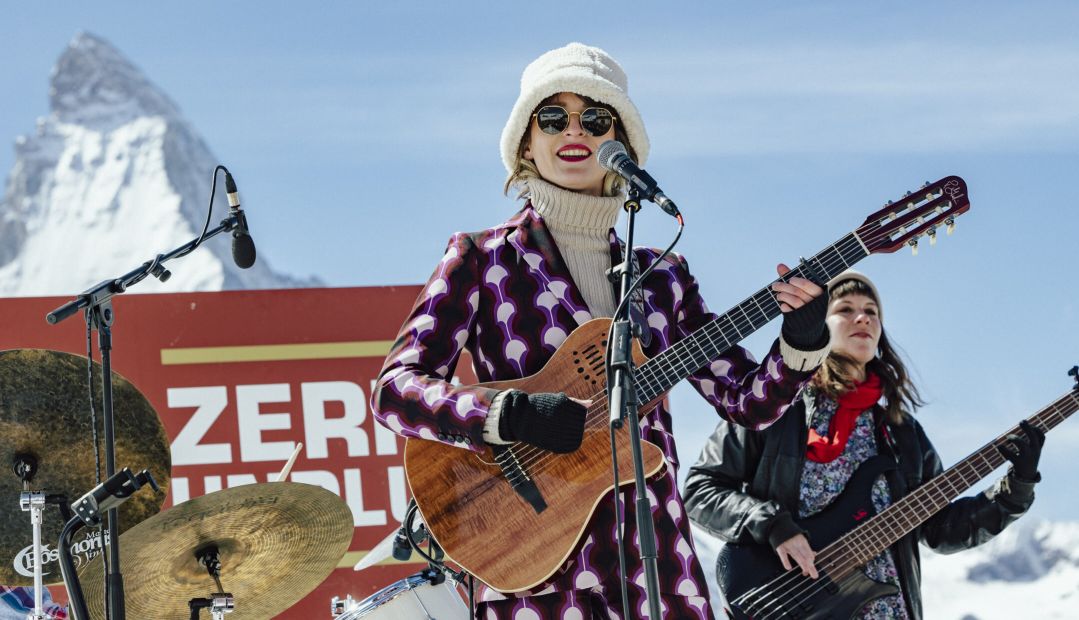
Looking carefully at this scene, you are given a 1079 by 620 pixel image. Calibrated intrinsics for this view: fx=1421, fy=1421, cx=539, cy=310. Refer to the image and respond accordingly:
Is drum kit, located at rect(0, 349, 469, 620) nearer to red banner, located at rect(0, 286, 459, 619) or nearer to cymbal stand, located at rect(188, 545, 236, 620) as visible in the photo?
cymbal stand, located at rect(188, 545, 236, 620)

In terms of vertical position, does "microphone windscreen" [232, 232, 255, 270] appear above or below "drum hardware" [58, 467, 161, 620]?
above

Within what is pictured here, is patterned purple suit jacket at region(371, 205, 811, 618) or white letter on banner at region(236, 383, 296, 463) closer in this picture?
patterned purple suit jacket at region(371, 205, 811, 618)

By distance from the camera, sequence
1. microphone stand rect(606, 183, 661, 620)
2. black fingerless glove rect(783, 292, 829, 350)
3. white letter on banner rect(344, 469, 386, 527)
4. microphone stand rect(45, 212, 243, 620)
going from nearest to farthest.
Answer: microphone stand rect(606, 183, 661, 620)
black fingerless glove rect(783, 292, 829, 350)
microphone stand rect(45, 212, 243, 620)
white letter on banner rect(344, 469, 386, 527)

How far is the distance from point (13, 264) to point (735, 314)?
11746 cm

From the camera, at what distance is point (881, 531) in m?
4.54

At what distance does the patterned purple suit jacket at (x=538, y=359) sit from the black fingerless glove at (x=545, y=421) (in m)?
0.08

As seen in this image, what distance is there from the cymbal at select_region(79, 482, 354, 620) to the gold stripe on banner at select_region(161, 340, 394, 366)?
194 centimetres

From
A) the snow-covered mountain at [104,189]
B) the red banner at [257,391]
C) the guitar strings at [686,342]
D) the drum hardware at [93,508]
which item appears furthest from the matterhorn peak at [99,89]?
the guitar strings at [686,342]

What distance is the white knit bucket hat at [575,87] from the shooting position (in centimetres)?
347

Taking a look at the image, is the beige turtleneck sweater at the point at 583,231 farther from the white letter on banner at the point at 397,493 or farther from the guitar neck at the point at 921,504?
the white letter on banner at the point at 397,493

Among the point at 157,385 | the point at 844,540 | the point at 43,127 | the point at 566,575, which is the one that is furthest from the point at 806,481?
the point at 43,127

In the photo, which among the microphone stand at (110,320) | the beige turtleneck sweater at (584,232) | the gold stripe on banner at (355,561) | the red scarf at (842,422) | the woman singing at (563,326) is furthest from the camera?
the gold stripe on banner at (355,561)

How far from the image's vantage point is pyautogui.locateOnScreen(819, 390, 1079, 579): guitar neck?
450 cm

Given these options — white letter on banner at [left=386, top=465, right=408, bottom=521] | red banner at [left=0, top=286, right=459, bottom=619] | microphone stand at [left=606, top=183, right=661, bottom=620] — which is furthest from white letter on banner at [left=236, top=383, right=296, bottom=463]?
microphone stand at [left=606, top=183, right=661, bottom=620]
